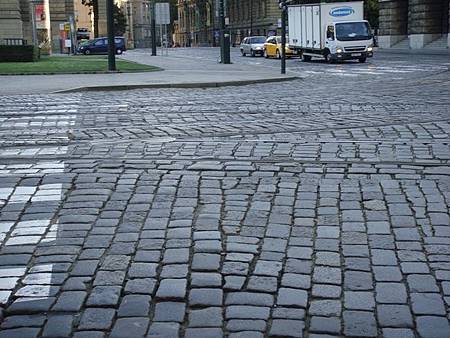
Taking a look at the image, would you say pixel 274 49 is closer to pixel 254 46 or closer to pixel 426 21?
pixel 254 46

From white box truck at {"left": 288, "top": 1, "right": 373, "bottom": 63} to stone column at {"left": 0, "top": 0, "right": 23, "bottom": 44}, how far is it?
16.9 metres

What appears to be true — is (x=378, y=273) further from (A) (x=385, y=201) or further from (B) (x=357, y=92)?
(B) (x=357, y=92)

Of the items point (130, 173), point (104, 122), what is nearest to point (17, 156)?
point (130, 173)

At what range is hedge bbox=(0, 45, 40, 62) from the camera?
123 feet

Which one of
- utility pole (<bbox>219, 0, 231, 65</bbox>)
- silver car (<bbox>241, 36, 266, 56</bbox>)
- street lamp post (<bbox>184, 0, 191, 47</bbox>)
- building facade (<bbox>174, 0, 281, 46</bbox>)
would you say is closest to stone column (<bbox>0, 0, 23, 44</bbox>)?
utility pole (<bbox>219, 0, 231, 65</bbox>)

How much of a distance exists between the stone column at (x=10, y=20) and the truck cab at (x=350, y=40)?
18655 mm

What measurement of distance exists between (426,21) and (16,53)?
1229 inches

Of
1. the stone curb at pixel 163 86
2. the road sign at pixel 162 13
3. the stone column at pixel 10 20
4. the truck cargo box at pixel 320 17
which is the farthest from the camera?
the road sign at pixel 162 13

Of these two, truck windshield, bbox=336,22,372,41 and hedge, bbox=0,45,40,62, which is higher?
truck windshield, bbox=336,22,372,41

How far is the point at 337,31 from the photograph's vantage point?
123 feet

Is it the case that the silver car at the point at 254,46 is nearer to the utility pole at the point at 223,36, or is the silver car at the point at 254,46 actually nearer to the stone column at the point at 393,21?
the stone column at the point at 393,21

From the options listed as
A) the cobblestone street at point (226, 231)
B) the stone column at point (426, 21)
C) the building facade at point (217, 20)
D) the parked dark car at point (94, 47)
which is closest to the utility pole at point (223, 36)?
the stone column at point (426, 21)

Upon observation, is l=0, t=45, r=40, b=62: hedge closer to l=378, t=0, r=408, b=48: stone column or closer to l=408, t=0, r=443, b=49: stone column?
l=408, t=0, r=443, b=49: stone column

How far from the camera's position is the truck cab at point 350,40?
37562mm
